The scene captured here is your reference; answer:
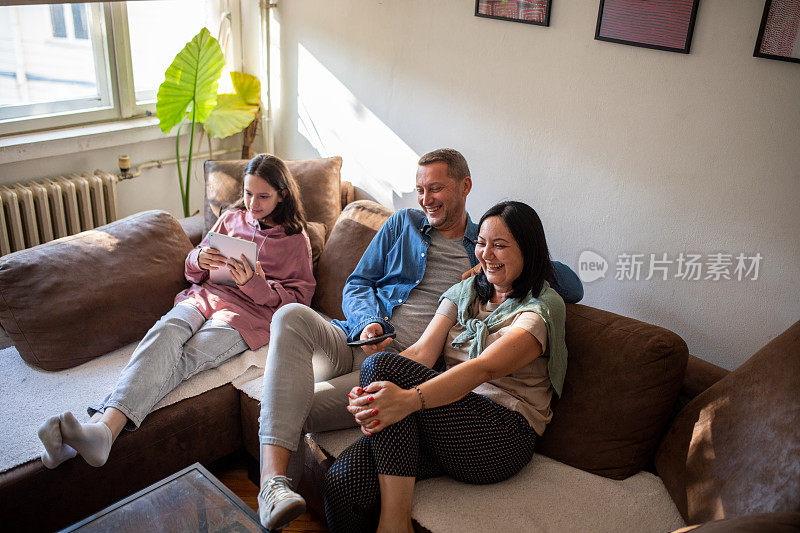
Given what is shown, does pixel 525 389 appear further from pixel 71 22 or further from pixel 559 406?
pixel 71 22

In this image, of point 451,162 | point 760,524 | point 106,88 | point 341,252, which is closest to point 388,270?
point 341,252

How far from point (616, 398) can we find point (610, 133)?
919 mm

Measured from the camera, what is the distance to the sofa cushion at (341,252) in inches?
97.3

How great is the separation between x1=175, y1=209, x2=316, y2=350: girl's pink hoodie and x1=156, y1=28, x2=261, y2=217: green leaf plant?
31.9 inches

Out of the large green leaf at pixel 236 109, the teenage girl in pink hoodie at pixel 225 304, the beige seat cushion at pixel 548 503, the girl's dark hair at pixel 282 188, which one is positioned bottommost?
the beige seat cushion at pixel 548 503

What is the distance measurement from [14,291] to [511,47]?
1.88 metres

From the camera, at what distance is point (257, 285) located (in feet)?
7.41

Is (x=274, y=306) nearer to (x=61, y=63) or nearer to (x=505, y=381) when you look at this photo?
(x=505, y=381)

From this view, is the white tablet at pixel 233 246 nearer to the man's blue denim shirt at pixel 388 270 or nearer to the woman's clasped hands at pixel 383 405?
the man's blue denim shirt at pixel 388 270

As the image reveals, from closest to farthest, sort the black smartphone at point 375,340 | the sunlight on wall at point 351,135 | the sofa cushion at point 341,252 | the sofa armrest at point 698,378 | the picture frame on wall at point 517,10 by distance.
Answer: the sofa armrest at point 698,378 < the black smartphone at point 375,340 < the picture frame on wall at point 517,10 < the sofa cushion at point 341,252 < the sunlight on wall at point 351,135

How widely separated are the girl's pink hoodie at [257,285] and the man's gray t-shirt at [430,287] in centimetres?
46

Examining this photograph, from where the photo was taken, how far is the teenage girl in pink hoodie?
6.29ft

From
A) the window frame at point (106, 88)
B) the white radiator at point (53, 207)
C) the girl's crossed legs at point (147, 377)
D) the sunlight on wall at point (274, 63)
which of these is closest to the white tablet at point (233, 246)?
the girl's crossed legs at point (147, 377)

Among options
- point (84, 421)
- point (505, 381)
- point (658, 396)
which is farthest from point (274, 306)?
point (658, 396)
